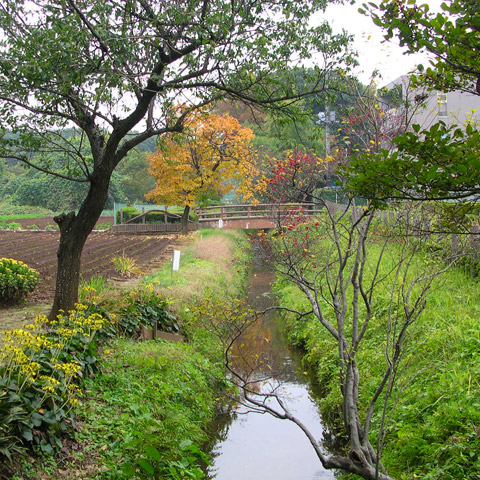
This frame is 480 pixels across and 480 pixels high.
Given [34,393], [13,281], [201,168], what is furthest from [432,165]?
[201,168]

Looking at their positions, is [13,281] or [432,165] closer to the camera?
[432,165]

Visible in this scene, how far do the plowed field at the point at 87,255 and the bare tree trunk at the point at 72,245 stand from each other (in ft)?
9.20

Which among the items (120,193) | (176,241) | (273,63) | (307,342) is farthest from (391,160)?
(120,193)

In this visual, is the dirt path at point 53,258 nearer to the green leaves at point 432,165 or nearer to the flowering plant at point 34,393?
the flowering plant at point 34,393

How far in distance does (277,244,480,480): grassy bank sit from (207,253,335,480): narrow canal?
1.32 ft

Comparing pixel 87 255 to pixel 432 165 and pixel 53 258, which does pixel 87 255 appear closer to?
pixel 53 258

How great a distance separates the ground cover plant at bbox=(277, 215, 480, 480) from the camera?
177 inches

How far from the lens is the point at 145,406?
225 inches

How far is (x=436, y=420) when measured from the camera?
4945mm

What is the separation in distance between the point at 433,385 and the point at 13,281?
23.3 ft

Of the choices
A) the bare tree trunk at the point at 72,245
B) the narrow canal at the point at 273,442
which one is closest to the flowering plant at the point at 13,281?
the bare tree trunk at the point at 72,245

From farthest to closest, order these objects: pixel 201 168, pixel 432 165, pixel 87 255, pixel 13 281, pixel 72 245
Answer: pixel 201 168 → pixel 87 255 → pixel 13 281 → pixel 72 245 → pixel 432 165

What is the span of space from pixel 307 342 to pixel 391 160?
25.2 feet

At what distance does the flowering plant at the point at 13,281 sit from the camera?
28.8 ft
